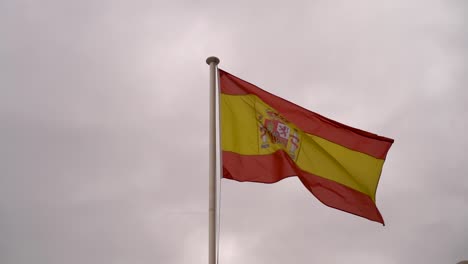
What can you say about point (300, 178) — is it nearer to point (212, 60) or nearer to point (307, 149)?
point (307, 149)

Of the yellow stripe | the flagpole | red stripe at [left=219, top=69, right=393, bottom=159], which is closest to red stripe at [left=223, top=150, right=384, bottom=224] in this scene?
the yellow stripe

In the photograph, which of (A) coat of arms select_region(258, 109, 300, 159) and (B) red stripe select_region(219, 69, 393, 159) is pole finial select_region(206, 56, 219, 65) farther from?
(A) coat of arms select_region(258, 109, 300, 159)

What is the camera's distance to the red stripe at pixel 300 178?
43.7 feet

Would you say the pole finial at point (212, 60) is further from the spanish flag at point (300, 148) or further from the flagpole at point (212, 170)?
the spanish flag at point (300, 148)

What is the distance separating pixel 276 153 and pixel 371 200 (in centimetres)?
350

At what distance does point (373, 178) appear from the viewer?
1442 centimetres

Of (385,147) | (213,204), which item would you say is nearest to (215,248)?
Answer: (213,204)

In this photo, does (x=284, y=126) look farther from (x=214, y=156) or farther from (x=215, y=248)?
(x=215, y=248)

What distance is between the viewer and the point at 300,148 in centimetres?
1439

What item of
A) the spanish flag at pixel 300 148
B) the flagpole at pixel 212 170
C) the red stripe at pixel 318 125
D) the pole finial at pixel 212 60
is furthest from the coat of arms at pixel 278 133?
the pole finial at pixel 212 60

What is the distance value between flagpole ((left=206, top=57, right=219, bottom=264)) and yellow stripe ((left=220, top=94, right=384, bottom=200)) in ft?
2.06

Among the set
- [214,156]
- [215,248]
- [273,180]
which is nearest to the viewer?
[215,248]

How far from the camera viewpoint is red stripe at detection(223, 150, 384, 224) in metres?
13.3

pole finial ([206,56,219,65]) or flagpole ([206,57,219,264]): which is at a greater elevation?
pole finial ([206,56,219,65])
